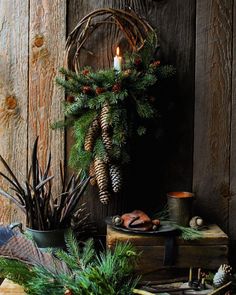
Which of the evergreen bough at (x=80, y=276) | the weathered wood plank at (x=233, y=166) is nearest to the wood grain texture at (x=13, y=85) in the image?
the evergreen bough at (x=80, y=276)

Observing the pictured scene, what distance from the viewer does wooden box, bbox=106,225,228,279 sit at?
1438 millimetres

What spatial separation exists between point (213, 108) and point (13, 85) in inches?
28.5

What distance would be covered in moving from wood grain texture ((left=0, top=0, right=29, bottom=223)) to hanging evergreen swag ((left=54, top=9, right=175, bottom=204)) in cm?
19

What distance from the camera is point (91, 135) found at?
1496mm

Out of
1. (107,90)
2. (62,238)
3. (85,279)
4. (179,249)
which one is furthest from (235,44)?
(85,279)

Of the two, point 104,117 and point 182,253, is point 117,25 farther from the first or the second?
point 182,253

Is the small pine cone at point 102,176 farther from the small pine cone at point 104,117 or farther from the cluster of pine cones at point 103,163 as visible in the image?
the small pine cone at point 104,117

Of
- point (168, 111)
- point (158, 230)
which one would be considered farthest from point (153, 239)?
→ point (168, 111)

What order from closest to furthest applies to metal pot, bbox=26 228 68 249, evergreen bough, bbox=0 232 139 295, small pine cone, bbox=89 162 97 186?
evergreen bough, bbox=0 232 139 295
metal pot, bbox=26 228 68 249
small pine cone, bbox=89 162 97 186

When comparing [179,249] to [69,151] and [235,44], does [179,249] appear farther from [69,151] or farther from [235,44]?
[235,44]

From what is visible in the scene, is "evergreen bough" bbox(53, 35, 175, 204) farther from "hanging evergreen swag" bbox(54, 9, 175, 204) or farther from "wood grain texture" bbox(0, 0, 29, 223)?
"wood grain texture" bbox(0, 0, 29, 223)

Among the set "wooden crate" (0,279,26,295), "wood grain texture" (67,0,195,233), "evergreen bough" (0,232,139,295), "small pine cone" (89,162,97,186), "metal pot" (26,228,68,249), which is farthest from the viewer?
"wood grain texture" (67,0,195,233)

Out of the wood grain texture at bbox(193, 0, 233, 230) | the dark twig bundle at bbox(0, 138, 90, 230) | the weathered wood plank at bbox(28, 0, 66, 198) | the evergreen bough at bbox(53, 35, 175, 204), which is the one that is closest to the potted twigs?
the dark twig bundle at bbox(0, 138, 90, 230)

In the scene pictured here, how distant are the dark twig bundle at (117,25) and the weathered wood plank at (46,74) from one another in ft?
0.19
